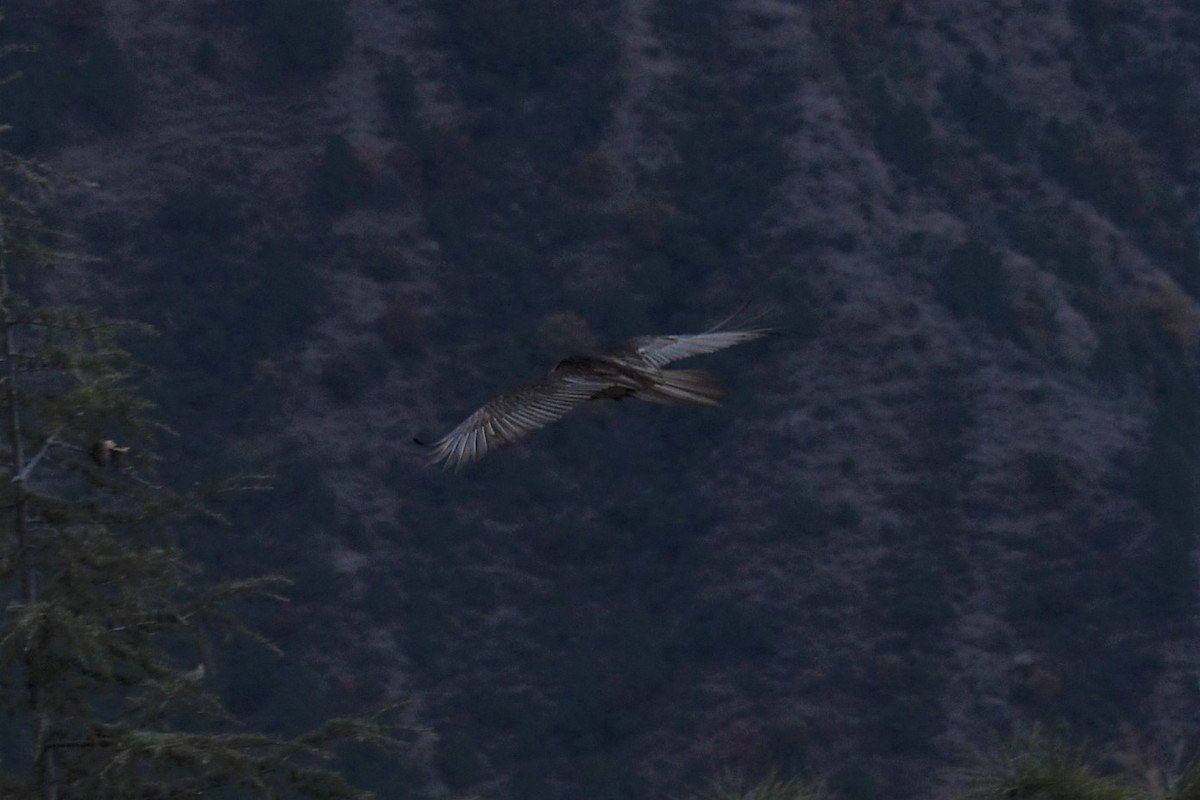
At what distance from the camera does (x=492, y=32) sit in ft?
125

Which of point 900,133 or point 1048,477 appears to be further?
point 900,133

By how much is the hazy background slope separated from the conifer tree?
19918 millimetres

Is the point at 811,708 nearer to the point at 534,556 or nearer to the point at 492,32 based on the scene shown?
the point at 534,556

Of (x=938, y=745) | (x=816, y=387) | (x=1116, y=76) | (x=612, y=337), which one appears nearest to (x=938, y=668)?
(x=938, y=745)

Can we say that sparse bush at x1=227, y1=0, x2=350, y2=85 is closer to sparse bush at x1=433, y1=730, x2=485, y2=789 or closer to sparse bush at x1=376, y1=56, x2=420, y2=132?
sparse bush at x1=376, y1=56, x2=420, y2=132

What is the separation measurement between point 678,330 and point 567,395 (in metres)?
25.7

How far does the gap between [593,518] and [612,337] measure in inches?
120

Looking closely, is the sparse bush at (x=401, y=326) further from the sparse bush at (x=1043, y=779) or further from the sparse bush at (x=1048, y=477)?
the sparse bush at (x=1043, y=779)

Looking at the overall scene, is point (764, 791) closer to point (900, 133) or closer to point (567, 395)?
point (567, 395)

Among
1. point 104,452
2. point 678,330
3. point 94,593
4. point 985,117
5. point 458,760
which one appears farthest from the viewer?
point 985,117

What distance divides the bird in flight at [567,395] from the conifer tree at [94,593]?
1091 mm

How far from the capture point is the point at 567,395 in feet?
24.3

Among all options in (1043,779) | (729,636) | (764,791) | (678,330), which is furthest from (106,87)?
(1043,779)

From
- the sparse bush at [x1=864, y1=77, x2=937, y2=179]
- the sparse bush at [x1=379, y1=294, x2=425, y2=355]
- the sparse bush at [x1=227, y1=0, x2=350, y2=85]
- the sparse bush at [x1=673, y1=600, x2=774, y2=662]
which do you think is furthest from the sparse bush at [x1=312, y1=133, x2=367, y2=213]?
the sparse bush at [x1=673, y1=600, x2=774, y2=662]
